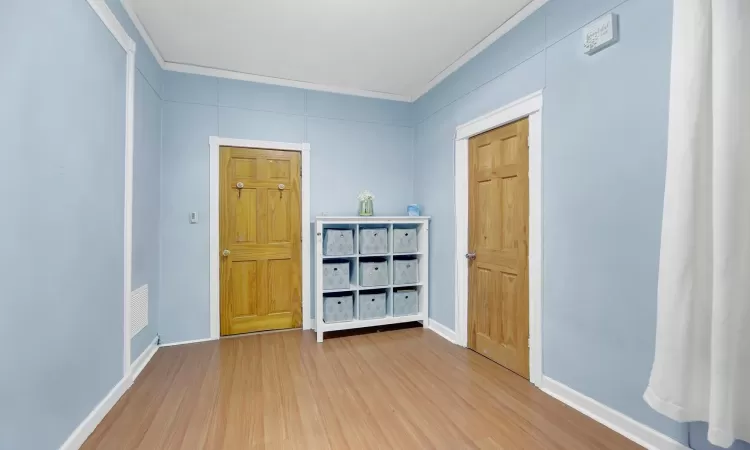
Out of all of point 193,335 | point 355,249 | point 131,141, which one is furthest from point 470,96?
point 193,335

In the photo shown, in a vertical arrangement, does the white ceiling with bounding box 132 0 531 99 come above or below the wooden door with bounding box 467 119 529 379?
above

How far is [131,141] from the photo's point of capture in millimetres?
2467

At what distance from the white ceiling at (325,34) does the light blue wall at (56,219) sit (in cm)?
68

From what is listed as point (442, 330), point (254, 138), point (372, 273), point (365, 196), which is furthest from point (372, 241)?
point (254, 138)

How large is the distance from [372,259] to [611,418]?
99.0 inches

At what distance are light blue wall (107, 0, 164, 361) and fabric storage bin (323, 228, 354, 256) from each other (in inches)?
63.6

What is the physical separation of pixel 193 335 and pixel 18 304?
2.18 m

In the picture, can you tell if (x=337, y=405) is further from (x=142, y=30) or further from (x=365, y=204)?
(x=142, y=30)

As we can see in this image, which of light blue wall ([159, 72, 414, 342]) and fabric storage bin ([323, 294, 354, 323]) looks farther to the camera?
fabric storage bin ([323, 294, 354, 323])

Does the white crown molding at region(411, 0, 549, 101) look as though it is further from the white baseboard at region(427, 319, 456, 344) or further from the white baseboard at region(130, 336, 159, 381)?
the white baseboard at region(130, 336, 159, 381)

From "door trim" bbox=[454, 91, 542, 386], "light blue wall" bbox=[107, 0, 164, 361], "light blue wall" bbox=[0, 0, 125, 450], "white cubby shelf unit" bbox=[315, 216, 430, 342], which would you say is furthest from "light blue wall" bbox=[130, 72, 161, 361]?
"door trim" bbox=[454, 91, 542, 386]

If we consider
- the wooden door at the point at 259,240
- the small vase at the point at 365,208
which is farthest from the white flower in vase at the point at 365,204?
the wooden door at the point at 259,240

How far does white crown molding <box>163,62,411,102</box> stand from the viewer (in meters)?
3.33

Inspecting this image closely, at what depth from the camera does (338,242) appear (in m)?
3.50
